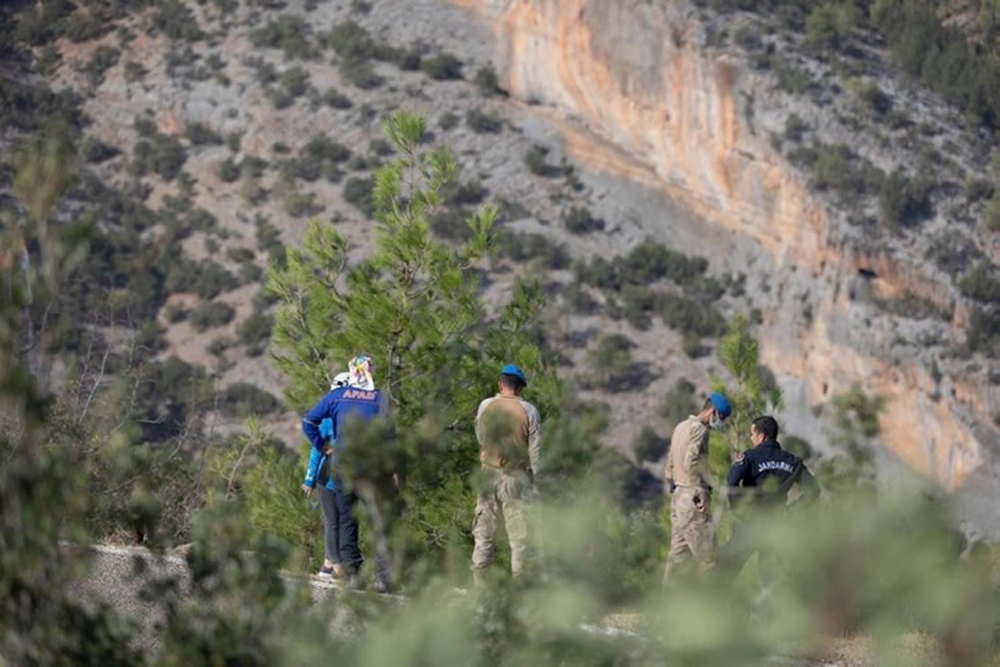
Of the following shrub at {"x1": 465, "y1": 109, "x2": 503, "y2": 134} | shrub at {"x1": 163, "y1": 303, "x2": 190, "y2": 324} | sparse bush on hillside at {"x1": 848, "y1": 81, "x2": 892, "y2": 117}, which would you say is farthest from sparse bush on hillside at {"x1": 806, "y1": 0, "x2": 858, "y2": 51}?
shrub at {"x1": 163, "y1": 303, "x2": 190, "y2": 324}

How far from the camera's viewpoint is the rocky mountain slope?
37.1 m

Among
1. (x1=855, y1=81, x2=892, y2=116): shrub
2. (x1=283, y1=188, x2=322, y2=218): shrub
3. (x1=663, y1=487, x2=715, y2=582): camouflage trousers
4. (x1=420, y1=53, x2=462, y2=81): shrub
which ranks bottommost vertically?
(x1=283, y1=188, x2=322, y2=218): shrub

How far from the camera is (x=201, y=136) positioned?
4659 cm

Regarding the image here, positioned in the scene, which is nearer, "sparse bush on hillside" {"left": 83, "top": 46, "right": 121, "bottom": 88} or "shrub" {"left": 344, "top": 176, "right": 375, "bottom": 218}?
"shrub" {"left": 344, "top": 176, "right": 375, "bottom": 218}

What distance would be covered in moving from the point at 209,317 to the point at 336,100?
31.5ft

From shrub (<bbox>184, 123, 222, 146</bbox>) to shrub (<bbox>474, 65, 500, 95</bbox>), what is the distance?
700 centimetres

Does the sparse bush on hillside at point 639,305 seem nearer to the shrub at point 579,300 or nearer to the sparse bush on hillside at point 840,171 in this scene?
the shrub at point 579,300

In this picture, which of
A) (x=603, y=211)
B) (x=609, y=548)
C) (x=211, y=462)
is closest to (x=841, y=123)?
(x=603, y=211)

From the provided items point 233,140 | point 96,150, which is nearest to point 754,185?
point 233,140

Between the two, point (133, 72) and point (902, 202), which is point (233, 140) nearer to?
point (133, 72)

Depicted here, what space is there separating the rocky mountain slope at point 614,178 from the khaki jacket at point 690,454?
2546 cm

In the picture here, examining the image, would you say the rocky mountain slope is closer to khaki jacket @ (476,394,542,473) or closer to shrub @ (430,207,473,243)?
shrub @ (430,207,473,243)

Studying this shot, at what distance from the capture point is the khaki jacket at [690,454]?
7.78m

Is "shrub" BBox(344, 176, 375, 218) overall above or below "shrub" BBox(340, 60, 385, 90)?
below
